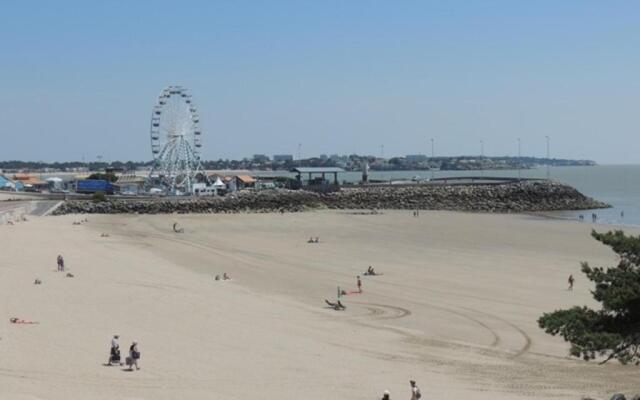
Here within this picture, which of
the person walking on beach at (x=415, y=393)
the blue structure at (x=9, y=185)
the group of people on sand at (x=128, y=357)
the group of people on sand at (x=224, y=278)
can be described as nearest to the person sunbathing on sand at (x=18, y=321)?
the group of people on sand at (x=128, y=357)

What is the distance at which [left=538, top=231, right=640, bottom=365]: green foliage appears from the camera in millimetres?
11164

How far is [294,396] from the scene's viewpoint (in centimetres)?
1373

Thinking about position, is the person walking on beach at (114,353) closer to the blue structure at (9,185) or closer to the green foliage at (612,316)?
the green foliage at (612,316)

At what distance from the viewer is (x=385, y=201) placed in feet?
236

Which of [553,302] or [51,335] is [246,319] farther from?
[553,302]

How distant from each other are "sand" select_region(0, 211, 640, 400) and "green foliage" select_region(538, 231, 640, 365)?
273cm

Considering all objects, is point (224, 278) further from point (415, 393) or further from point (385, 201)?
point (385, 201)

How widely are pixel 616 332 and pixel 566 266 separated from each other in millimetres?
21272

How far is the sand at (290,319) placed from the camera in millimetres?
14508

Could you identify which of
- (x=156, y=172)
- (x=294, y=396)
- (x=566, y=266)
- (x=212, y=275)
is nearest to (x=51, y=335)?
(x=294, y=396)

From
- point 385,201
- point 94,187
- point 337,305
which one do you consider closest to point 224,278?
point 337,305

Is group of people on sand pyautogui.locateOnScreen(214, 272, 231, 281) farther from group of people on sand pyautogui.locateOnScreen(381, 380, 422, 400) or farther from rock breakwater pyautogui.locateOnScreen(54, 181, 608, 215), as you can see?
rock breakwater pyautogui.locateOnScreen(54, 181, 608, 215)

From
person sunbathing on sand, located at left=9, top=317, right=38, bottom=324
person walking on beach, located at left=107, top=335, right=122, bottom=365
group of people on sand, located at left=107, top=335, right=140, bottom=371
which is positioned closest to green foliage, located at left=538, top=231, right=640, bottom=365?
group of people on sand, located at left=107, top=335, right=140, bottom=371

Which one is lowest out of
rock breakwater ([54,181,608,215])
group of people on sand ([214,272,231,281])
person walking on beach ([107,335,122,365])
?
group of people on sand ([214,272,231,281])
